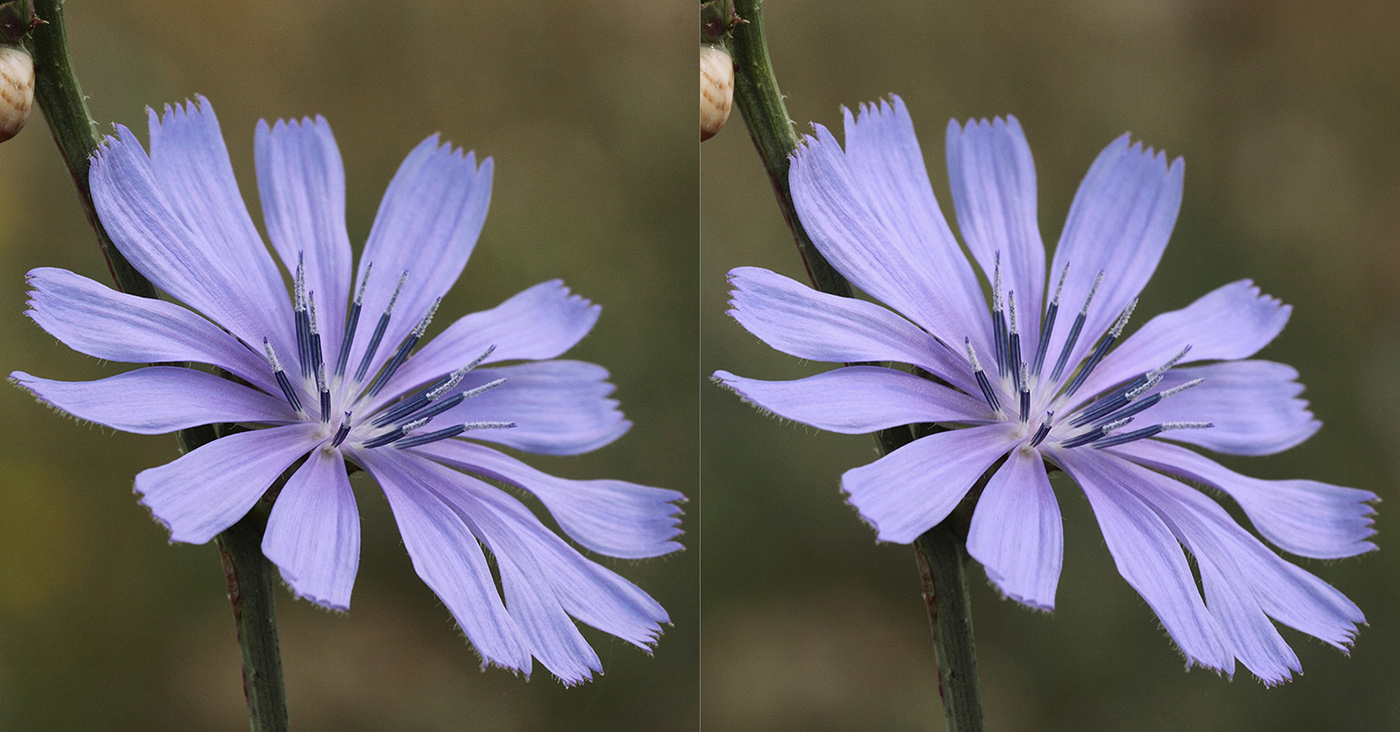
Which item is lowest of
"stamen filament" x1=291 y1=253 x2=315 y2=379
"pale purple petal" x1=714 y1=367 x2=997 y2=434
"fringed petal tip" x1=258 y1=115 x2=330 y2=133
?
"pale purple petal" x1=714 y1=367 x2=997 y2=434

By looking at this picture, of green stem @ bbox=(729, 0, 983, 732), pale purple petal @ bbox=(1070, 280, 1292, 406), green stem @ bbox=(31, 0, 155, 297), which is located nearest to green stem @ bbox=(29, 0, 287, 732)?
green stem @ bbox=(31, 0, 155, 297)

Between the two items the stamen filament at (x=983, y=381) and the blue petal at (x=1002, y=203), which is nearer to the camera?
the stamen filament at (x=983, y=381)

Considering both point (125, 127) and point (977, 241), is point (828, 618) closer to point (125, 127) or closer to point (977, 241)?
point (977, 241)

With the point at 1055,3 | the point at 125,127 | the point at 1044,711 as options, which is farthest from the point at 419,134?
the point at 1044,711

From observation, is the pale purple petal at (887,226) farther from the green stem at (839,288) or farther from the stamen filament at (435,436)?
the stamen filament at (435,436)

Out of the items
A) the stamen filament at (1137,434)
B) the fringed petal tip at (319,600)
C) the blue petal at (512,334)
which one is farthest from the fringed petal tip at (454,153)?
the stamen filament at (1137,434)

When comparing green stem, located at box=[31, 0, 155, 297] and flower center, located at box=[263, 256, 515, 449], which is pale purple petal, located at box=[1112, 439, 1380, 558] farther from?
green stem, located at box=[31, 0, 155, 297]

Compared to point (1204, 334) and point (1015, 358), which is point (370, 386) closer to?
point (1015, 358)
